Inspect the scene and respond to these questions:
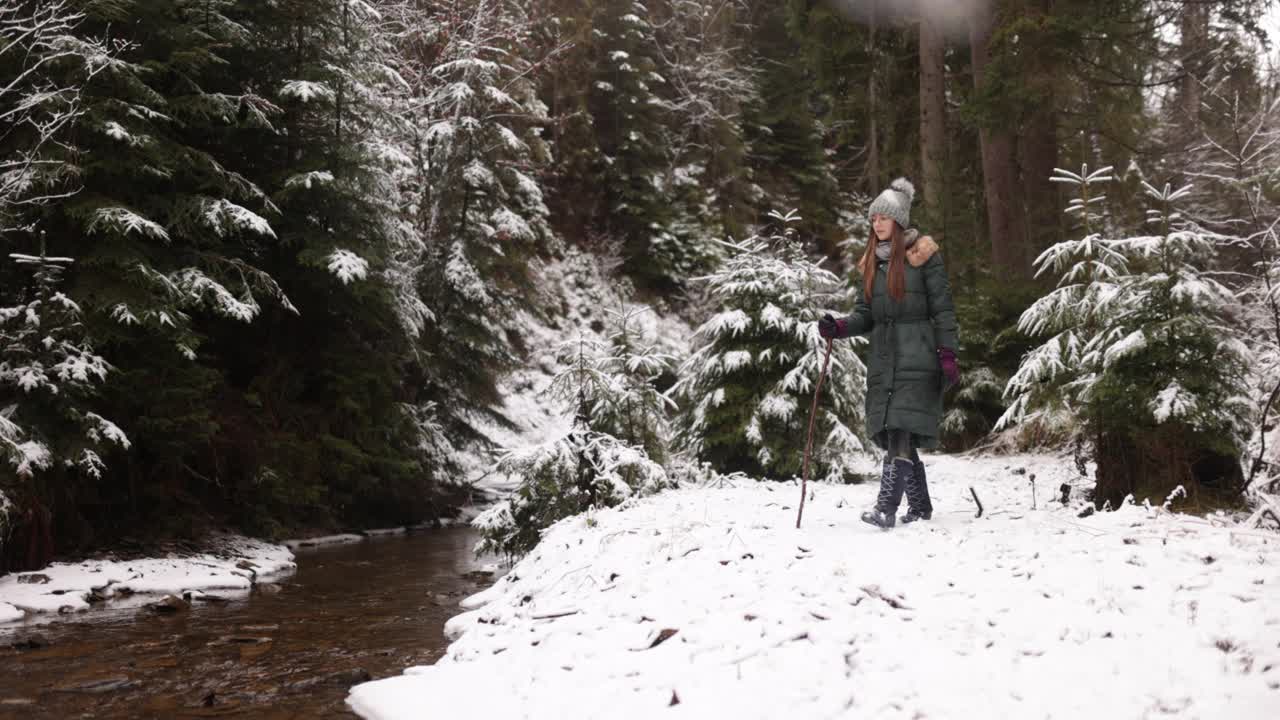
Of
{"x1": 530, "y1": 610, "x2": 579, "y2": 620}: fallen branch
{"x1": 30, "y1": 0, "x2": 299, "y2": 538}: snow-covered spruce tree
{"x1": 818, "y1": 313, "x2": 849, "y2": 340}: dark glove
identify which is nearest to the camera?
{"x1": 530, "y1": 610, "x2": 579, "y2": 620}: fallen branch

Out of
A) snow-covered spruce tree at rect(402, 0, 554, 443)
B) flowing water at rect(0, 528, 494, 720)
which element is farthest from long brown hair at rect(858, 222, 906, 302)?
snow-covered spruce tree at rect(402, 0, 554, 443)

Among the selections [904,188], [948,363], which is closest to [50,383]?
[904,188]

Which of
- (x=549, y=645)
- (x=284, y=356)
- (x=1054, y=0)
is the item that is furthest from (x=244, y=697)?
(x=1054, y=0)

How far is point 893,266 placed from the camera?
588 cm

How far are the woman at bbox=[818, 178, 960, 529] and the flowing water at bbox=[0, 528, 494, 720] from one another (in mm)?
3371

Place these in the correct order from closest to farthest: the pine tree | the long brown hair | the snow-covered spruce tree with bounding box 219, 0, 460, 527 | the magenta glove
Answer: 1. the magenta glove
2. the long brown hair
3. the snow-covered spruce tree with bounding box 219, 0, 460, 527
4. the pine tree

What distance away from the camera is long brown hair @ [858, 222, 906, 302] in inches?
230

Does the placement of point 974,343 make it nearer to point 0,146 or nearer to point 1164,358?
point 1164,358

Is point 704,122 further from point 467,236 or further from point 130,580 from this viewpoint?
point 130,580

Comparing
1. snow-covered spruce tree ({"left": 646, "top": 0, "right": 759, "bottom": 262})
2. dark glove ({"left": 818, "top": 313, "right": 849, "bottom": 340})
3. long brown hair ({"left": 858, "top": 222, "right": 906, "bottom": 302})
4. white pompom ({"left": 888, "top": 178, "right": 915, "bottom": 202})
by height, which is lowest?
dark glove ({"left": 818, "top": 313, "right": 849, "bottom": 340})

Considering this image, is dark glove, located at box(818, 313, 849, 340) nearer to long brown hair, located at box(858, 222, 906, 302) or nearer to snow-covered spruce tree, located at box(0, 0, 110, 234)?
long brown hair, located at box(858, 222, 906, 302)

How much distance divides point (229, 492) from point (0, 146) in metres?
4.53

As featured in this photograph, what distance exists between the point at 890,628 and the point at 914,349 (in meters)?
2.33

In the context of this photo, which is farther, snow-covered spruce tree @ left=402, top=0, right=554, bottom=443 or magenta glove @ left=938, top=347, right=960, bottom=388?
snow-covered spruce tree @ left=402, top=0, right=554, bottom=443
